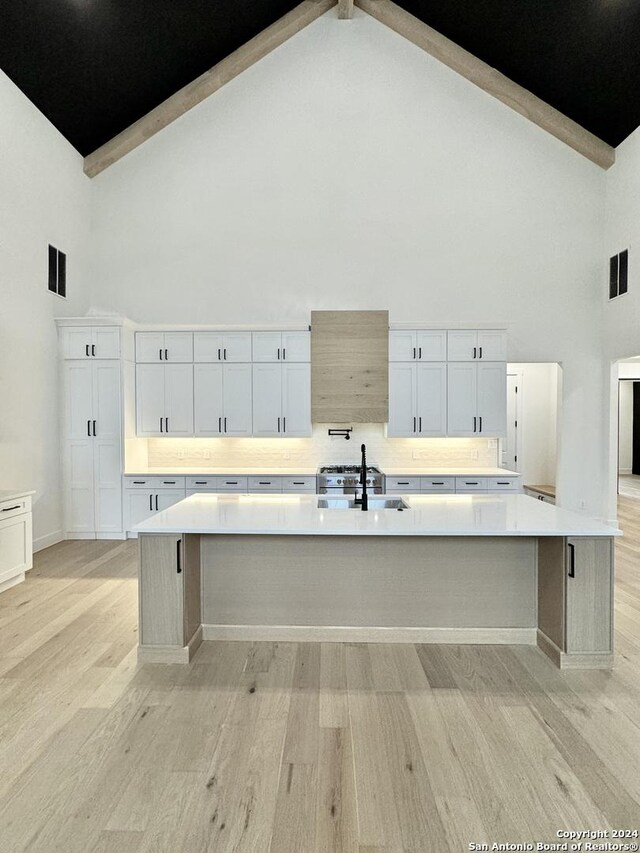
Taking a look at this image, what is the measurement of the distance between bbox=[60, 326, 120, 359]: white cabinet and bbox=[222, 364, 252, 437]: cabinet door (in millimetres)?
A: 1316

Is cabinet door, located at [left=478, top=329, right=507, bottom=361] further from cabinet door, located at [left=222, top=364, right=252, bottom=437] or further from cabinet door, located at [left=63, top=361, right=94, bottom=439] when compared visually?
cabinet door, located at [left=63, top=361, right=94, bottom=439]

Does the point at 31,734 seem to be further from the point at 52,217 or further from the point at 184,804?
the point at 52,217

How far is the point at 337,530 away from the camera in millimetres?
2867

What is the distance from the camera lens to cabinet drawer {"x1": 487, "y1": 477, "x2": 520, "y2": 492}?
20.5 feet

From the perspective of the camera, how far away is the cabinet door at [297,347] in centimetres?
658

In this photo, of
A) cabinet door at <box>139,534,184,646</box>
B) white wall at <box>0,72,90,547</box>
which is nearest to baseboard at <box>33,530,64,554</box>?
white wall at <box>0,72,90,547</box>

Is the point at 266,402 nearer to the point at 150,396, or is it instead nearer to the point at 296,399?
the point at 296,399

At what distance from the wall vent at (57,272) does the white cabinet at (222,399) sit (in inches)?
70.6

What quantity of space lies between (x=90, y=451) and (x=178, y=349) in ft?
5.26

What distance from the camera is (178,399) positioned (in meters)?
6.64

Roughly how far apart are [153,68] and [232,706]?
677cm

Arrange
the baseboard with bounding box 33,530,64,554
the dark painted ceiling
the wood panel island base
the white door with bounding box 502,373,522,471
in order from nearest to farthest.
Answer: the wood panel island base < the dark painted ceiling < the baseboard with bounding box 33,530,64,554 < the white door with bounding box 502,373,522,471

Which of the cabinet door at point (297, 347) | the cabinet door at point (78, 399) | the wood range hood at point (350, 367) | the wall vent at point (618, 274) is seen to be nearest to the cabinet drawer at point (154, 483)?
the cabinet door at point (78, 399)

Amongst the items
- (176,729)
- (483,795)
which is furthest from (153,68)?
(483,795)
